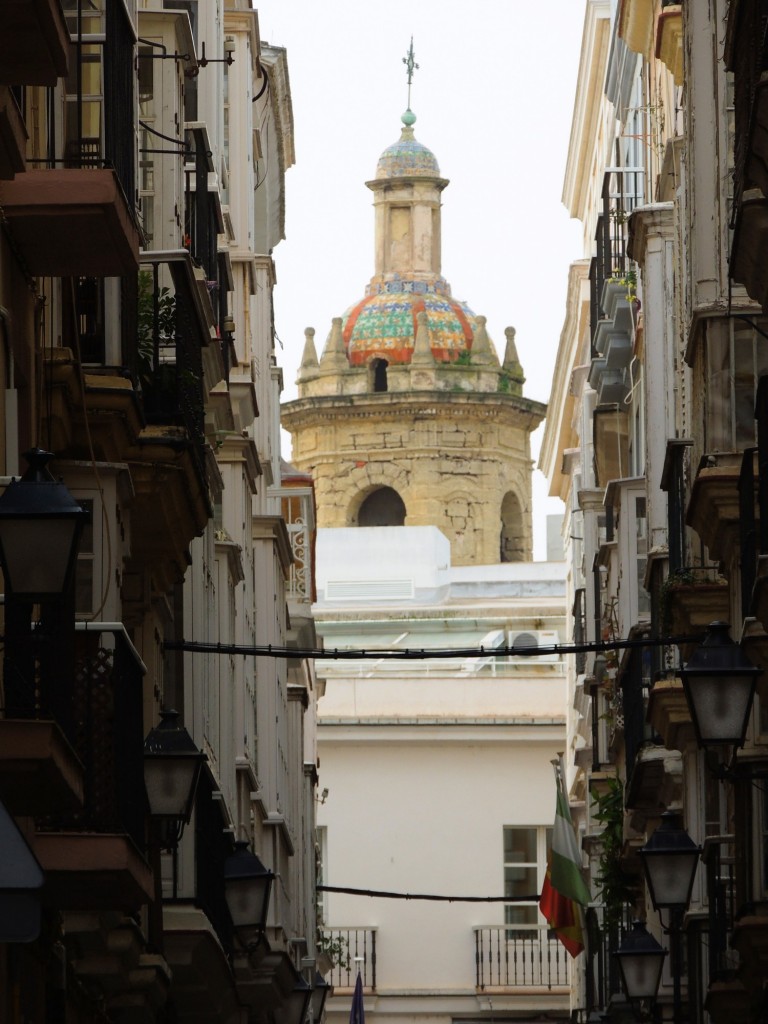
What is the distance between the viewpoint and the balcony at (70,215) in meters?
10.7

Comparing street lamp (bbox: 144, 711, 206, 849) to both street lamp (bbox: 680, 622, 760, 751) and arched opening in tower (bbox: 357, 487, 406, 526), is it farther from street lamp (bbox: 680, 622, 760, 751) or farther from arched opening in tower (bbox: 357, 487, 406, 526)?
arched opening in tower (bbox: 357, 487, 406, 526)

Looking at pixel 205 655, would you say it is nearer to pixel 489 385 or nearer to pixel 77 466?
pixel 77 466

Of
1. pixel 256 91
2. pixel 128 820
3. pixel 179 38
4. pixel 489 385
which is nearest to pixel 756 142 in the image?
pixel 128 820

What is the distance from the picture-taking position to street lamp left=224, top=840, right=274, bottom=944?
704 inches

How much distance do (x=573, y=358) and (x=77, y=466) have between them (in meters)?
24.6

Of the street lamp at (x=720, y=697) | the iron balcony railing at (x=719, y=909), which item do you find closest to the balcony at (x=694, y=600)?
the iron balcony railing at (x=719, y=909)

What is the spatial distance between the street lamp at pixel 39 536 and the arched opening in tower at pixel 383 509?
70970 mm

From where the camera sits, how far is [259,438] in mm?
27266

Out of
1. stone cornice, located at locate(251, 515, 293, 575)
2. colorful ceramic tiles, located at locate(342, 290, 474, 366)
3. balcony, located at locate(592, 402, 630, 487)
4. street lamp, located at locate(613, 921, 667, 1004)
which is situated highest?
colorful ceramic tiles, located at locate(342, 290, 474, 366)

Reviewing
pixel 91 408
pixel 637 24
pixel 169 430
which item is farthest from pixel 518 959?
pixel 91 408

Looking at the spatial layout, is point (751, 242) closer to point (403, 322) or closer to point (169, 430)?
point (169, 430)

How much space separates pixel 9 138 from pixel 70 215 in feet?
2.71

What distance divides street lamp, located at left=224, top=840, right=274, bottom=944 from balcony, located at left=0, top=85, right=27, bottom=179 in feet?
27.0

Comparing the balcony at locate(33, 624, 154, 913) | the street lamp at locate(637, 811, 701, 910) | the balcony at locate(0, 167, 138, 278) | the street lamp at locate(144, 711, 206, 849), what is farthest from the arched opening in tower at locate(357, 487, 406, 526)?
the balcony at locate(0, 167, 138, 278)
